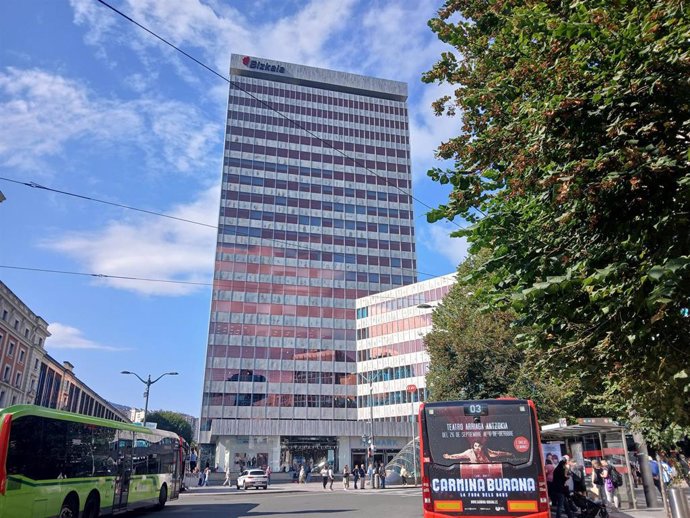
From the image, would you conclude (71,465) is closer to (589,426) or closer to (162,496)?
(162,496)

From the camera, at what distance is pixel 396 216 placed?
72750 millimetres

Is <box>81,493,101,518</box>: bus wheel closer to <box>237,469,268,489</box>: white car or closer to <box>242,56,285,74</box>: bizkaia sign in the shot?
<box>237,469,268,489</box>: white car

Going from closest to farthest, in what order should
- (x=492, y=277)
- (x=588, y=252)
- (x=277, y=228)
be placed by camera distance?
(x=588, y=252), (x=492, y=277), (x=277, y=228)

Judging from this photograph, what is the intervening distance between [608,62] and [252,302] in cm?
5787

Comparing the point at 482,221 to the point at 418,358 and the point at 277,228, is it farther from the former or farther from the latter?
the point at 277,228

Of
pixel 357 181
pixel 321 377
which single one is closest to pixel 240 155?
pixel 357 181

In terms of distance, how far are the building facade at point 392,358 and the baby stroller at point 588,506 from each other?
4290cm

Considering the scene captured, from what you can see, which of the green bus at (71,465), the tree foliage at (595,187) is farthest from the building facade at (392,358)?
the tree foliage at (595,187)

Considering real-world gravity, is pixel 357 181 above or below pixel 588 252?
above

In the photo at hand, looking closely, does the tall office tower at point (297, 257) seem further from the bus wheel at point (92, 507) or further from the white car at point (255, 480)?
the bus wheel at point (92, 507)

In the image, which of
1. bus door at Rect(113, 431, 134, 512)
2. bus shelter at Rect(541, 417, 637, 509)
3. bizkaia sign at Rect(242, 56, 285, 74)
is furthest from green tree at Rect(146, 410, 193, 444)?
bus shelter at Rect(541, 417, 637, 509)

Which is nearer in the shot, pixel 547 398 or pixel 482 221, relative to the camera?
pixel 482 221

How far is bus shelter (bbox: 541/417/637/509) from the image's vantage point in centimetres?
1636

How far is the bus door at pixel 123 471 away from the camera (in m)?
15.4
